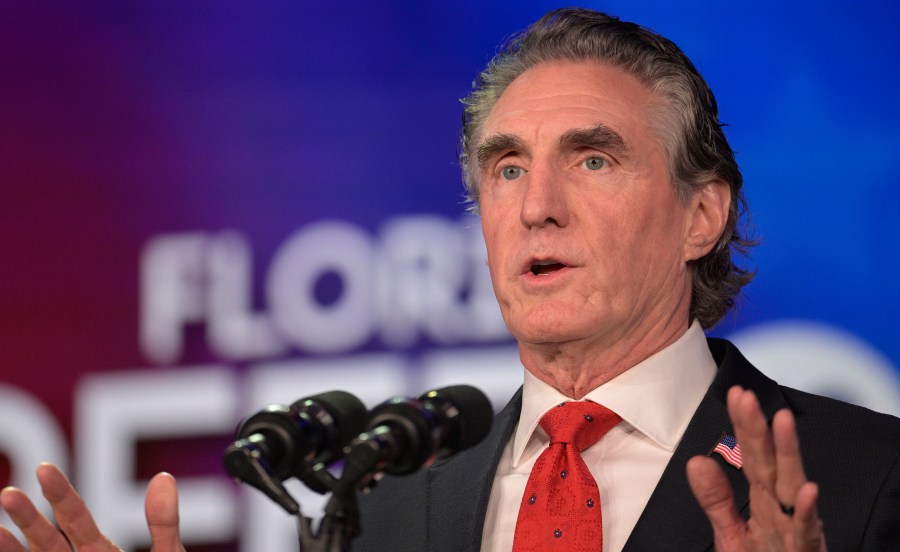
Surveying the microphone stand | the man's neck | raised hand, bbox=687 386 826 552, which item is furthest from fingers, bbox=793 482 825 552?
the man's neck

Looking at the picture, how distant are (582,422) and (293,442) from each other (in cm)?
90

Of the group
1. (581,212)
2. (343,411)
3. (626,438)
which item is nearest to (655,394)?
(626,438)

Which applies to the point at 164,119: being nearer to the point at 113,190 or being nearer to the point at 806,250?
the point at 113,190

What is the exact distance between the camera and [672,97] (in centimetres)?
243

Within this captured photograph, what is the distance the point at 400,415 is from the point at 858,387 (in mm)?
1757

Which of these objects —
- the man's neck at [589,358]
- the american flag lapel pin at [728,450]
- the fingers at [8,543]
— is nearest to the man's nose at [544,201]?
the man's neck at [589,358]

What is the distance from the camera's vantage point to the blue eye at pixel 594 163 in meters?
2.30

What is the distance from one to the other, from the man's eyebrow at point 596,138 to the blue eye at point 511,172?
130 millimetres

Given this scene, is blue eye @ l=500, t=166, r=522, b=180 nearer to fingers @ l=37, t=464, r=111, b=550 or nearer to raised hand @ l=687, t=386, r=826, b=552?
raised hand @ l=687, t=386, r=826, b=552

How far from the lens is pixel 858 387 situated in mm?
2811

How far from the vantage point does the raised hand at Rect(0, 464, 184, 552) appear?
70.4 inches

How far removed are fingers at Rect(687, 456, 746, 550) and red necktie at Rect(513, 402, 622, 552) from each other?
0.49 m

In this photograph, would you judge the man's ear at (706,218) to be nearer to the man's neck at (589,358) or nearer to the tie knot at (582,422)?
the man's neck at (589,358)

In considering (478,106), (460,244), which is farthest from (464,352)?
(478,106)
